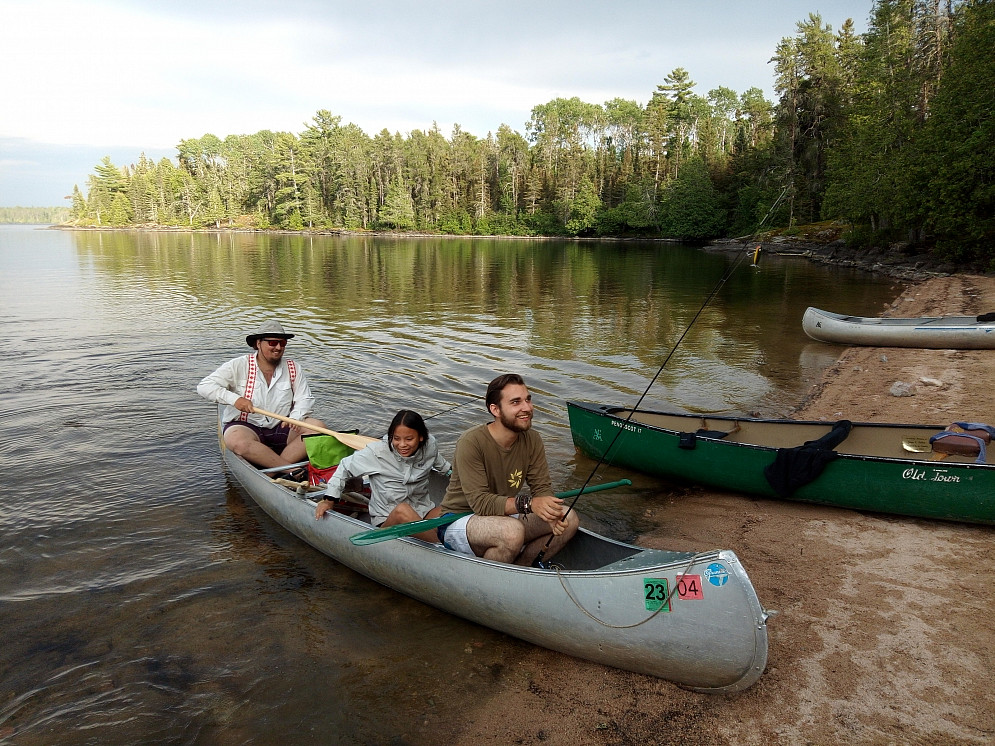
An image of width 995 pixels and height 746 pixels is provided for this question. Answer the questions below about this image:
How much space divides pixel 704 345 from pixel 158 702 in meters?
14.0

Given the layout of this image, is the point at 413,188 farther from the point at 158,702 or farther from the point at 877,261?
the point at 158,702

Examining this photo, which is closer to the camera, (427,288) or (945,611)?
(945,611)

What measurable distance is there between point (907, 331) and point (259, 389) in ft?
43.0

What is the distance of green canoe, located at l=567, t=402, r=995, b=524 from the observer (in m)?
5.50

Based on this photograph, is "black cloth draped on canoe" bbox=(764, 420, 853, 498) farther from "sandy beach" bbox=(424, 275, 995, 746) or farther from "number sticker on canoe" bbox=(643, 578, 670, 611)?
"number sticker on canoe" bbox=(643, 578, 670, 611)

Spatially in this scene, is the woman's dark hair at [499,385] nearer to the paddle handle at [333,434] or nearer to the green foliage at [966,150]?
the paddle handle at [333,434]

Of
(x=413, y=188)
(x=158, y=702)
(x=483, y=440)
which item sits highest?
(x=413, y=188)

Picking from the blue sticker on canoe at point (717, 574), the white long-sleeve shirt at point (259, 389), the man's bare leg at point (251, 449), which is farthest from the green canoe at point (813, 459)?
the man's bare leg at point (251, 449)

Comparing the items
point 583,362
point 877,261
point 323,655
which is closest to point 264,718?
point 323,655

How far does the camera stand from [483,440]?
4250mm

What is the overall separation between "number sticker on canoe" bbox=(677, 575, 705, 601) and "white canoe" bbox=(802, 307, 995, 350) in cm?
1232

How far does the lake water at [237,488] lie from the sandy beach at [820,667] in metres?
0.39

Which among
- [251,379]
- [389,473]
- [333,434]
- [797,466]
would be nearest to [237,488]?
[251,379]

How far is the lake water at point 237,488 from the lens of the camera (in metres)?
4.05
